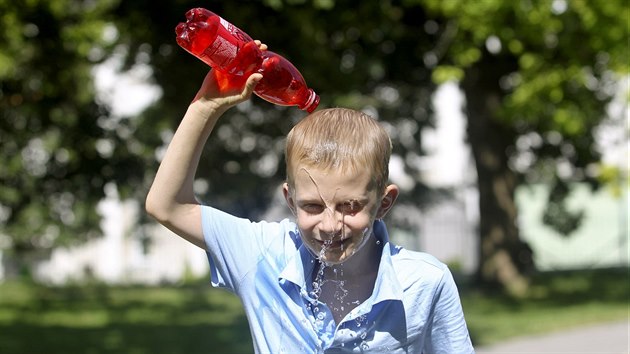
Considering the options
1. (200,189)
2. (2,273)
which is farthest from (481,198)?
(2,273)

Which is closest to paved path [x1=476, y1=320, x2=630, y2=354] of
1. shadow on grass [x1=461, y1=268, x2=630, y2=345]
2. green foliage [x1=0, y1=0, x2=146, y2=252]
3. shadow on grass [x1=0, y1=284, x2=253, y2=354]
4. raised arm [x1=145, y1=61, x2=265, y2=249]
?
shadow on grass [x1=461, y1=268, x2=630, y2=345]

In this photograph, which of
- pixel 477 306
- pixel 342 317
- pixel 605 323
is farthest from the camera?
pixel 477 306

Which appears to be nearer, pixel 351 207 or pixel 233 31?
pixel 351 207

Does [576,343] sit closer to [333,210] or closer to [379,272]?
[379,272]

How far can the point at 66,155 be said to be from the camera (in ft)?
48.2

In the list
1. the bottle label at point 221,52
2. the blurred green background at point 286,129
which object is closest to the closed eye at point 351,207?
the bottle label at point 221,52

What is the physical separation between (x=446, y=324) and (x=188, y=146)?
0.84 meters

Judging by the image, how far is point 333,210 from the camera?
9.39 feet

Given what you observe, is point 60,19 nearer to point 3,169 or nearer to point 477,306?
point 3,169

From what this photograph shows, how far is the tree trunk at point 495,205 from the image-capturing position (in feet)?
69.5

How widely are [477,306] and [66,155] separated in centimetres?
768

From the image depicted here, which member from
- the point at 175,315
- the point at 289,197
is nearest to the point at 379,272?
the point at 289,197

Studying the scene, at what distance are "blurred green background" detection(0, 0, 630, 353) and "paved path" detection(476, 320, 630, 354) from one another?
0.65 m

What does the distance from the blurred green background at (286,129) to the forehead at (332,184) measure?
387 inches
